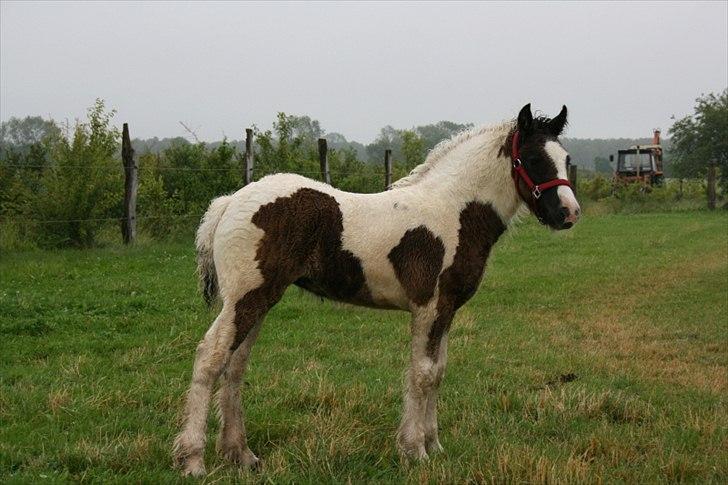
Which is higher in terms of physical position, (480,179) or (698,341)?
(480,179)

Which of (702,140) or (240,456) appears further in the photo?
(702,140)

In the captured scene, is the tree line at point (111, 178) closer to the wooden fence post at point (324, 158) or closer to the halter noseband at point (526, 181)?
the wooden fence post at point (324, 158)

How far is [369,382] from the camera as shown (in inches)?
236

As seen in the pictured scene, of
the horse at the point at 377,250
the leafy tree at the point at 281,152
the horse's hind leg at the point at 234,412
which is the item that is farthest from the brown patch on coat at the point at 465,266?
the leafy tree at the point at 281,152

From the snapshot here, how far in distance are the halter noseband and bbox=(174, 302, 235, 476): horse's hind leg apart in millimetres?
2062

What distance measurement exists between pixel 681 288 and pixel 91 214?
1123 centimetres

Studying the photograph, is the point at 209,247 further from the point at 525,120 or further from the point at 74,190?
the point at 74,190

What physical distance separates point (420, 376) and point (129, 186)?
37.0 ft

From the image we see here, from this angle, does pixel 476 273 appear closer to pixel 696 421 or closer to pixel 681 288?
pixel 696 421

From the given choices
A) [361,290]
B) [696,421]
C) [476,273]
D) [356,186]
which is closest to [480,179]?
[476,273]

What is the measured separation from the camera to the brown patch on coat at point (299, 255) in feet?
13.4

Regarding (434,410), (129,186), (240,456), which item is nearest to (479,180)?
(434,410)

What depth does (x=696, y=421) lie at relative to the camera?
16.2ft

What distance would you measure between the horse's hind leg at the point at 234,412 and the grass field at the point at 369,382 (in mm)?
122
